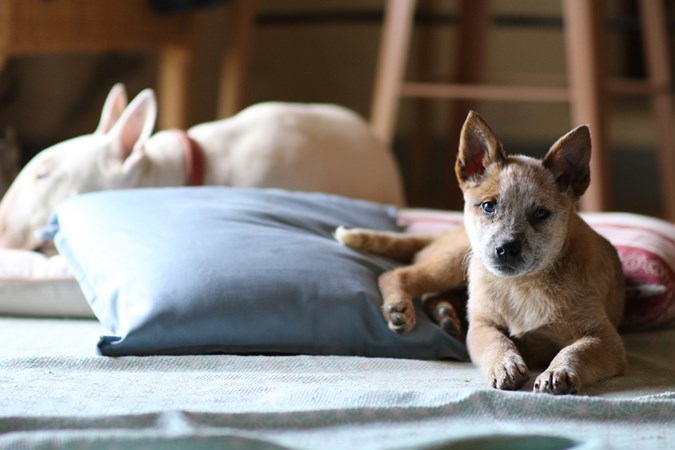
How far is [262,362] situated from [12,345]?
394 millimetres

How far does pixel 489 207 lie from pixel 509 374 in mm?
240

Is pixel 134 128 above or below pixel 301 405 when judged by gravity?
above

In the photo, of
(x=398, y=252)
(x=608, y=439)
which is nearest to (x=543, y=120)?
(x=398, y=252)

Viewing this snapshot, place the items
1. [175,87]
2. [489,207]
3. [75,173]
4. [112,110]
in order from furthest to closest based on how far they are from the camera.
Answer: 1. [175,87]
2. [112,110]
3. [75,173]
4. [489,207]

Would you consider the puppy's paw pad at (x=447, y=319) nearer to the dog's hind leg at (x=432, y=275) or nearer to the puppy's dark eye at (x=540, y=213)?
the dog's hind leg at (x=432, y=275)

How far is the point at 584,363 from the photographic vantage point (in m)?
1.25

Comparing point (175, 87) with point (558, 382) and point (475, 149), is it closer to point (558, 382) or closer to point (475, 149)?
point (475, 149)

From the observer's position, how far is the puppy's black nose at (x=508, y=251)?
1277 mm

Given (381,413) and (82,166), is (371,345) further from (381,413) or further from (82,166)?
(82,166)

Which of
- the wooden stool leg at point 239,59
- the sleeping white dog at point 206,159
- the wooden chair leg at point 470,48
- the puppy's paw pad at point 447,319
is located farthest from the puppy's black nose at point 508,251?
the wooden stool leg at point 239,59

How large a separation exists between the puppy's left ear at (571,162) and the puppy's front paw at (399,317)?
29 centimetres

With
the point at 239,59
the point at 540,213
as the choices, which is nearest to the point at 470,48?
the point at 239,59

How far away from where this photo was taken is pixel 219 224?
1.55 meters

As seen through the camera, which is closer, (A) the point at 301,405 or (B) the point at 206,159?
(A) the point at 301,405
